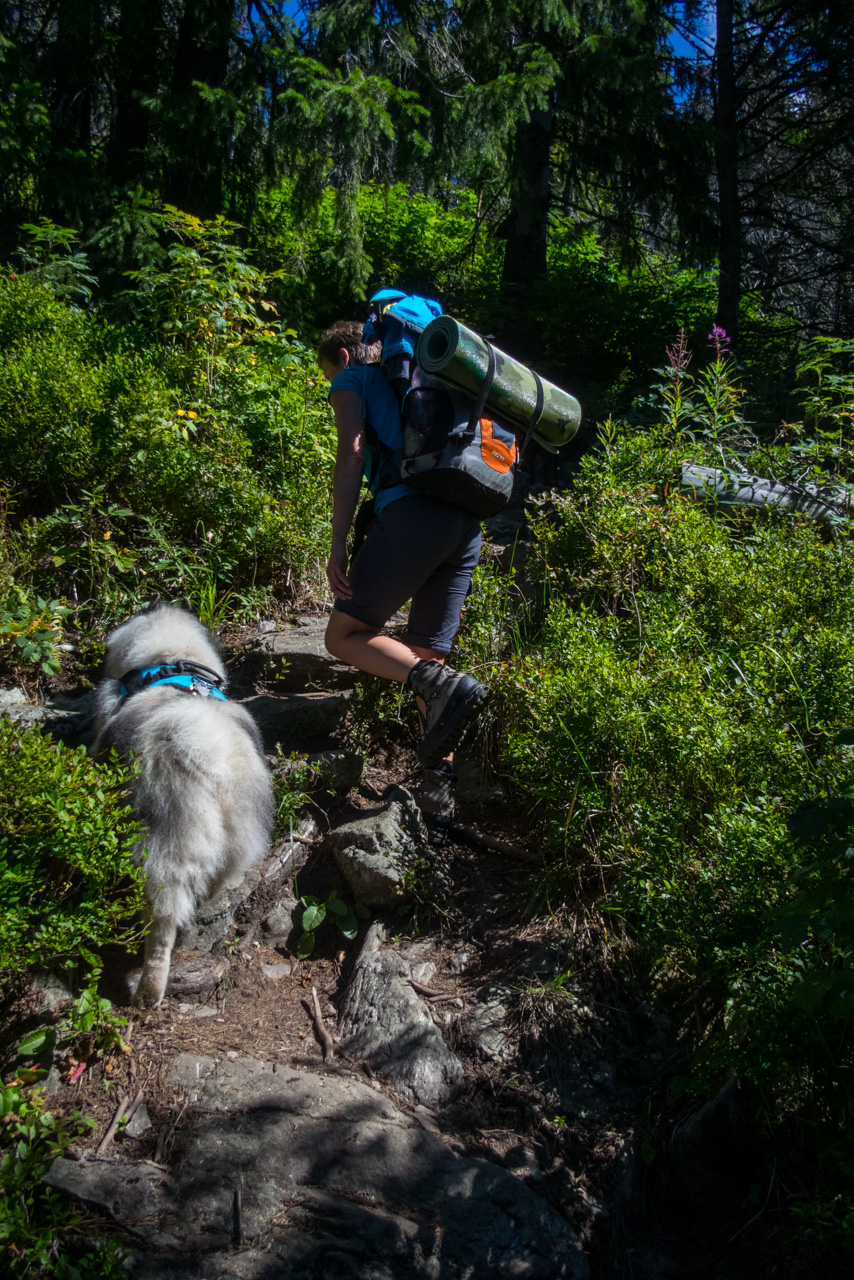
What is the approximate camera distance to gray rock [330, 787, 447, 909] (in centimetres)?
298

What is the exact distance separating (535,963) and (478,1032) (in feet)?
0.98

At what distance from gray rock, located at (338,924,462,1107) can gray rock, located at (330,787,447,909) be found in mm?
278

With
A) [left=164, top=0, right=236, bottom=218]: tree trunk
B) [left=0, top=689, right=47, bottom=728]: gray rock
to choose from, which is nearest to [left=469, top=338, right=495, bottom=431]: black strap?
[left=0, top=689, right=47, bottom=728]: gray rock

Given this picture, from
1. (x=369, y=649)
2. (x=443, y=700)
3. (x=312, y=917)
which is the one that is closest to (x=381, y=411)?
(x=369, y=649)

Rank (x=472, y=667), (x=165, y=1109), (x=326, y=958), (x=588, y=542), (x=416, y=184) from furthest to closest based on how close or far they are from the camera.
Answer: (x=416, y=184) < (x=588, y=542) < (x=472, y=667) < (x=326, y=958) < (x=165, y=1109)

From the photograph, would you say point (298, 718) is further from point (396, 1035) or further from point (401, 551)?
point (396, 1035)

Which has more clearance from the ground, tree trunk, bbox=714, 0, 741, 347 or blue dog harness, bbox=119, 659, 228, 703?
tree trunk, bbox=714, 0, 741, 347

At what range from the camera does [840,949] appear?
170 cm

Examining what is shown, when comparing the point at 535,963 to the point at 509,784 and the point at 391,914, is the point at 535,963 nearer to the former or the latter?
the point at 391,914

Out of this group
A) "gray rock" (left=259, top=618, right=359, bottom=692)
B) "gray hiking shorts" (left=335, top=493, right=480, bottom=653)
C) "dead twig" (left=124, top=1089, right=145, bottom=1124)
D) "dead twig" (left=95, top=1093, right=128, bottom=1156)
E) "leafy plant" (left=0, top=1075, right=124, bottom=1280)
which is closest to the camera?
"leafy plant" (left=0, top=1075, right=124, bottom=1280)

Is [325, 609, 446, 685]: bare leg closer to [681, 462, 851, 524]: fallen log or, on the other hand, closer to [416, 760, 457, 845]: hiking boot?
[416, 760, 457, 845]: hiking boot

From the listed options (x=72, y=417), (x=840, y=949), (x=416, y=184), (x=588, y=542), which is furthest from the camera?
(x=416, y=184)

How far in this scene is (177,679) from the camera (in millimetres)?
2973

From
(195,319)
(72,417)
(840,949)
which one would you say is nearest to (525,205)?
(195,319)
